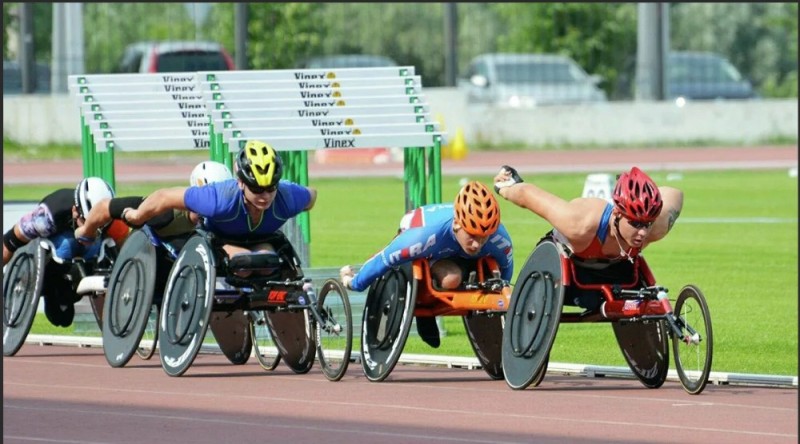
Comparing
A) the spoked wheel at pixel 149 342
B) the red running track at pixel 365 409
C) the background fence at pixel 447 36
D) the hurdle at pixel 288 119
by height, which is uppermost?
the background fence at pixel 447 36

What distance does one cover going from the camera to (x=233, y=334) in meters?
14.0

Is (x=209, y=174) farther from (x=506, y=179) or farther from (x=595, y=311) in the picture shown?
(x=595, y=311)

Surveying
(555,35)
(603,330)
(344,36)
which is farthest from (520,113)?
(603,330)

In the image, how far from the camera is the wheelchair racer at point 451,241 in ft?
40.2

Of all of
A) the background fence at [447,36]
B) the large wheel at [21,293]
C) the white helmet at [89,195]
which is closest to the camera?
the white helmet at [89,195]

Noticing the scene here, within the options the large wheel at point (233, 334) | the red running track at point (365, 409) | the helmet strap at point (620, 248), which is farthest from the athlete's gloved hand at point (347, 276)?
the helmet strap at point (620, 248)

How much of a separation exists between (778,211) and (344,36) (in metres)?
36.5

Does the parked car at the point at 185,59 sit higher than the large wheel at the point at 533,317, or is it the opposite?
the parked car at the point at 185,59

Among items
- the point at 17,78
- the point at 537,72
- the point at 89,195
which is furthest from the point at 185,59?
the point at 89,195

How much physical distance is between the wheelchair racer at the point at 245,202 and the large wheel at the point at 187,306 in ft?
0.73

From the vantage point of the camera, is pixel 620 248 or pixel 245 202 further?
pixel 245 202

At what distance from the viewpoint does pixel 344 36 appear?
63.9m

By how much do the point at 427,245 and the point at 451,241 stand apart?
0.57 feet

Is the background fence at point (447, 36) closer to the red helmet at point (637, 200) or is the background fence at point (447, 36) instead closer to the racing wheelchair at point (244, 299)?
the racing wheelchair at point (244, 299)
